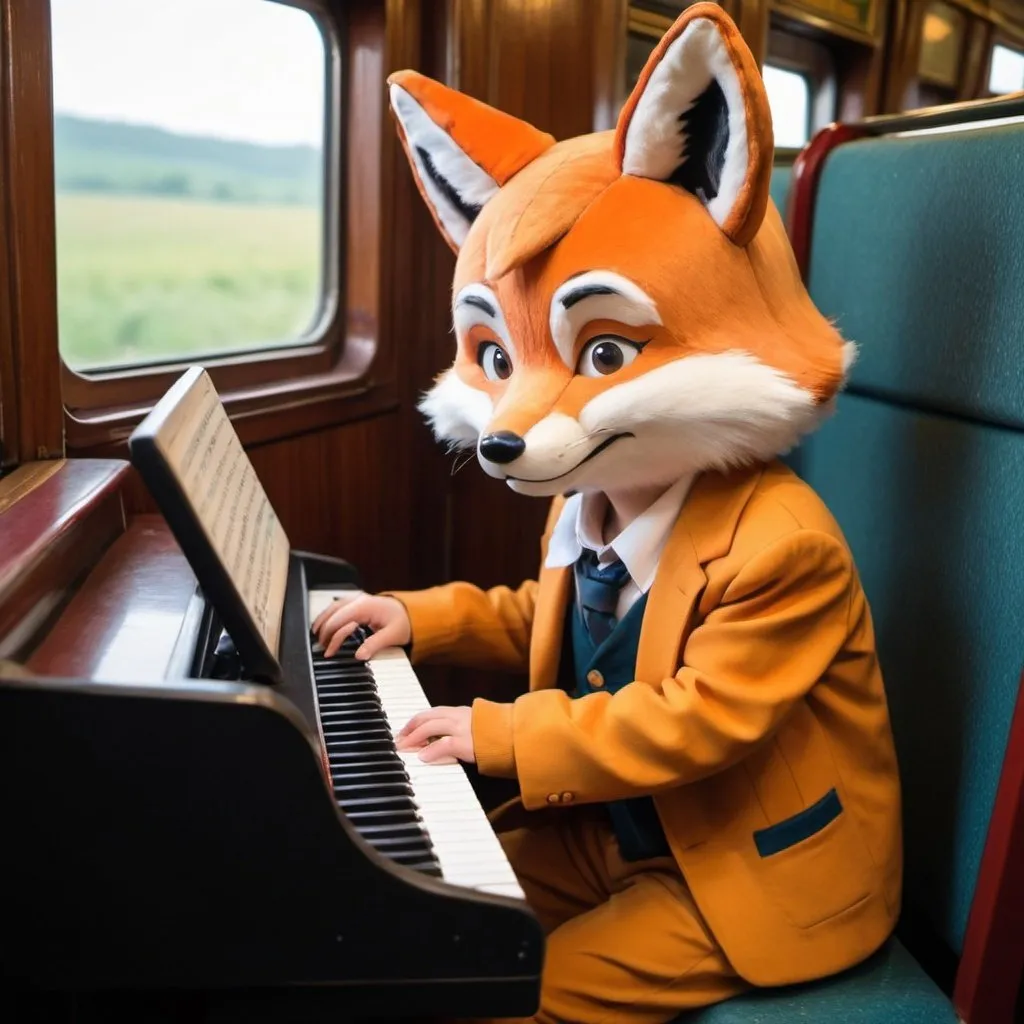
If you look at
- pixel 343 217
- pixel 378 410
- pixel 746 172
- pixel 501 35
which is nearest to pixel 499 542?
pixel 378 410

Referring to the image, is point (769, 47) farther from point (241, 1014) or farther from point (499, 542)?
point (241, 1014)

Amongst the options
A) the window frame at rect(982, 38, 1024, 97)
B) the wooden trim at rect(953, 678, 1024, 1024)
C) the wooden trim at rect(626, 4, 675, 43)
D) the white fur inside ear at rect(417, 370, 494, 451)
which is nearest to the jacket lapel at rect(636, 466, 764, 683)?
the white fur inside ear at rect(417, 370, 494, 451)

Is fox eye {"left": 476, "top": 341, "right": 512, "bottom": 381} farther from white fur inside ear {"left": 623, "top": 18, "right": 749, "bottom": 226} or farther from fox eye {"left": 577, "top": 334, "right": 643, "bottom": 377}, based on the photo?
white fur inside ear {"left": 623, "top": 18, "right": 749, "bottom": 226}

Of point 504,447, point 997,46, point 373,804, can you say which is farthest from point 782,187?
point 997,46

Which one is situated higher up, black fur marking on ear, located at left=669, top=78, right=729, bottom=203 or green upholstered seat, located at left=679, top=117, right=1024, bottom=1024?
black fur marking on ear, located at left=669, top=78, right=729, bottom=203

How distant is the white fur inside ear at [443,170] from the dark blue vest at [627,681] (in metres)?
0.53

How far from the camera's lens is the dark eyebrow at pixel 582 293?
1169 mm

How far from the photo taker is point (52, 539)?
1140 mm

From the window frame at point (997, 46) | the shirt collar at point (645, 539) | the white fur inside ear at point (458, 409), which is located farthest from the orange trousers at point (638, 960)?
the window frame at point (997, 46)

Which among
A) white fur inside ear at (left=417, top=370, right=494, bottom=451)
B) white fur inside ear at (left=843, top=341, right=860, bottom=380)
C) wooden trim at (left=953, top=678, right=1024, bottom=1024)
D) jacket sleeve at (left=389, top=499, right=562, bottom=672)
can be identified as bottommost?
wooden trim at (left=953, top=678, right=1024, bottom=1024)

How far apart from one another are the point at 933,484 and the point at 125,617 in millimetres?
1005

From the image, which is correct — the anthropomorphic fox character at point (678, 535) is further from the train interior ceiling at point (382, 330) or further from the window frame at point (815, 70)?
the window frame at point (815, 70)

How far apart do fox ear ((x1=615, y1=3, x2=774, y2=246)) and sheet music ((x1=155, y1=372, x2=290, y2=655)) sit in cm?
55

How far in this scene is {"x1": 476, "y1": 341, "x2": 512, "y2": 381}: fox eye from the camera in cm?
132
